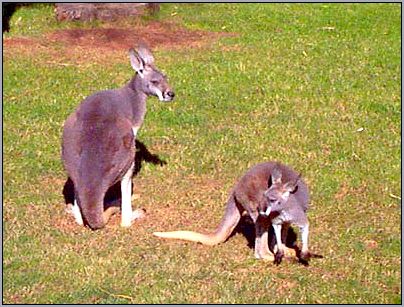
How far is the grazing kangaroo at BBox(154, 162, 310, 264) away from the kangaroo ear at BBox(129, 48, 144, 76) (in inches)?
51.3

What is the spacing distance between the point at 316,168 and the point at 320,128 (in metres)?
1.07

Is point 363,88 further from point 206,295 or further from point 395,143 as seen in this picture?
point 206,295

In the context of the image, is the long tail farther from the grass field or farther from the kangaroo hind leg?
the kangaroo hind leg

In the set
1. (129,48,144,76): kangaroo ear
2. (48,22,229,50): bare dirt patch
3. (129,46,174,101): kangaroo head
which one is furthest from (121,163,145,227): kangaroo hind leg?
(48,22,229,50): bare dirt patch

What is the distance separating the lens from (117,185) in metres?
6.73

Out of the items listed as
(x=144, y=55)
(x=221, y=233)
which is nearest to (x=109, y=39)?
(x=144, y=55)

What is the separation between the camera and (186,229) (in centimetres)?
622

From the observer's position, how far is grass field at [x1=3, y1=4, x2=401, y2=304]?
5445 mm

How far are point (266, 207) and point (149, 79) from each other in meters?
1.66

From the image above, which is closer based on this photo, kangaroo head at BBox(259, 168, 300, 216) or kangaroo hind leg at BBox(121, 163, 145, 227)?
kangaroo head at BBox(259, 168, 300, 216)

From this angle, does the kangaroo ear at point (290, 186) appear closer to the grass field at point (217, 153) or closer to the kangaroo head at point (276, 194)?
the kangaroo head at point (276, 194)

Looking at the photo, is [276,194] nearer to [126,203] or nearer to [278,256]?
[278,256]

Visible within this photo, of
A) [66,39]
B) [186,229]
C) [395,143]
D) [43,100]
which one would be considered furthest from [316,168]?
[66,39]

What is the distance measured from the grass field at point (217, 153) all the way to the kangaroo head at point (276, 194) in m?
0.47
